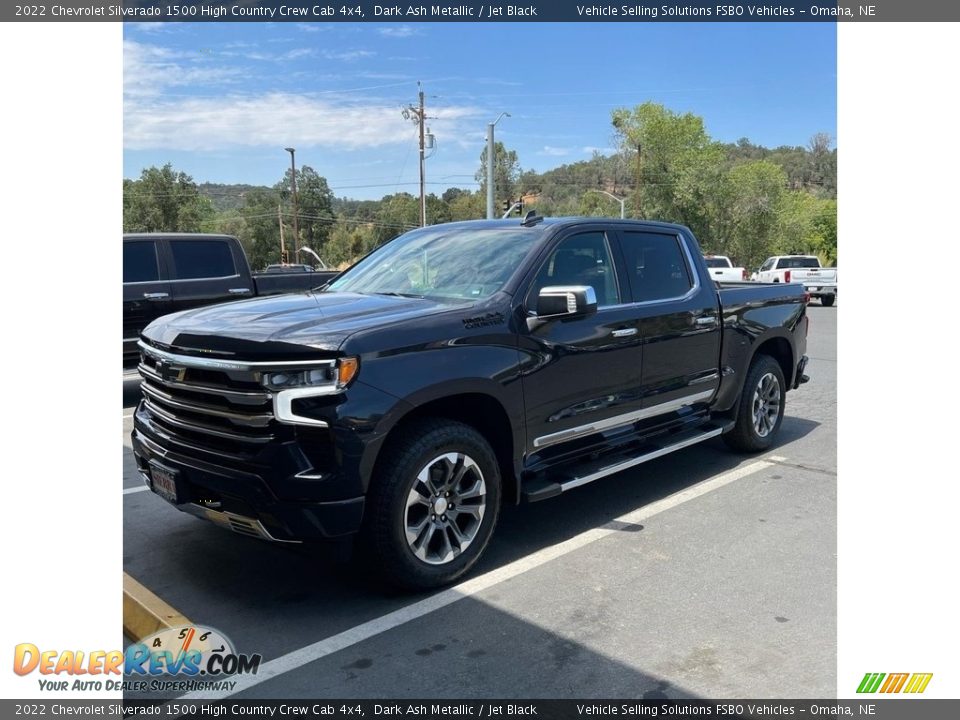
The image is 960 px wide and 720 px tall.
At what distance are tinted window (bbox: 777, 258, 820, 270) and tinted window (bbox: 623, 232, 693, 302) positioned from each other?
2705 centimetres

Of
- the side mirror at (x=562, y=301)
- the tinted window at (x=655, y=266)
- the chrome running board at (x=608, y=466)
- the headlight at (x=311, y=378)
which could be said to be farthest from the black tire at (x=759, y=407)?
the headlight at (x=311, y=378)

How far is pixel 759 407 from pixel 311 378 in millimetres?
4406

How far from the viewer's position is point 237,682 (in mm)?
3045

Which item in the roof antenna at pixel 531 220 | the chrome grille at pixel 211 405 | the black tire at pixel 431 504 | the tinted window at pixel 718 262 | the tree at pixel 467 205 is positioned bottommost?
the black tire at pixel 431 504

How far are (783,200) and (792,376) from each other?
69.7 m

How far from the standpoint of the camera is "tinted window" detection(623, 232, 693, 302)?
518 centimetres

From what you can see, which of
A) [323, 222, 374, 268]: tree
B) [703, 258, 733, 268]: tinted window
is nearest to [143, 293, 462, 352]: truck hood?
[703, 258, 733, 268]: tinted window

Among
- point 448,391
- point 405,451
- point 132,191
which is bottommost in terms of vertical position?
point 405,451

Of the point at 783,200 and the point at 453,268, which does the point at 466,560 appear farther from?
the point at 783,200

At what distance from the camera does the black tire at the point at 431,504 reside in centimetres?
354

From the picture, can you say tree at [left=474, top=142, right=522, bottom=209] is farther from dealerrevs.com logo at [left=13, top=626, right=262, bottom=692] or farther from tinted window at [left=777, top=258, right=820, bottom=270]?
dealerrevs.com logo at [left=13, top=626, right=262, bottom=692]

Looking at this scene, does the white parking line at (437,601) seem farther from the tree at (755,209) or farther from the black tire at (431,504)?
the tree at (755,209)

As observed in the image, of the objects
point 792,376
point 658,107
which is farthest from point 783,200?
point 792,376
